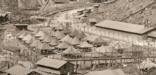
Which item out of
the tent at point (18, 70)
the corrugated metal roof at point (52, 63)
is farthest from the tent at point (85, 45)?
the tent at point (18, 70)

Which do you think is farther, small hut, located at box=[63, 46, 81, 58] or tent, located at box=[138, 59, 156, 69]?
small hut, located at box=[63, 46, 81, 58]

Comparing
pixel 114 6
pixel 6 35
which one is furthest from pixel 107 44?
pixel 114 6

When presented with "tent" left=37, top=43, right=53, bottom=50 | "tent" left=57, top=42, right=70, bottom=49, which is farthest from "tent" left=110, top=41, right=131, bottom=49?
"tent" left=37, top=43, right=53, bottom=50

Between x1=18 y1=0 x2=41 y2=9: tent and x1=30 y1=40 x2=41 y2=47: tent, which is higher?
x1=18 y1=0 x2=41 y2=9: tent

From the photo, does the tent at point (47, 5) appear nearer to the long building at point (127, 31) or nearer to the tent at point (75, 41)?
the long building at point (127, 31)

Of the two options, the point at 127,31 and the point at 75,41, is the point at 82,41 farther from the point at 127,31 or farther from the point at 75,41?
the point at 127,31

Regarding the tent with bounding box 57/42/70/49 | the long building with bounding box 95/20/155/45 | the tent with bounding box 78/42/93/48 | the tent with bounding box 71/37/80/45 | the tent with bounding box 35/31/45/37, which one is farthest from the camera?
the tent with bounding box 35/31/45/37

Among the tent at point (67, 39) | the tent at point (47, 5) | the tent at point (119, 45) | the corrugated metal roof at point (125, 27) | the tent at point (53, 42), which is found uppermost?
the tent at point (47, 5)

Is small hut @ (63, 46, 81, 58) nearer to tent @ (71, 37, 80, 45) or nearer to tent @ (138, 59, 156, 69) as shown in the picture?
tent @ (71, 37, 80, 45)

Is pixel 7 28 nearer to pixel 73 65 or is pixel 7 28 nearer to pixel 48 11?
pixel 48 11
